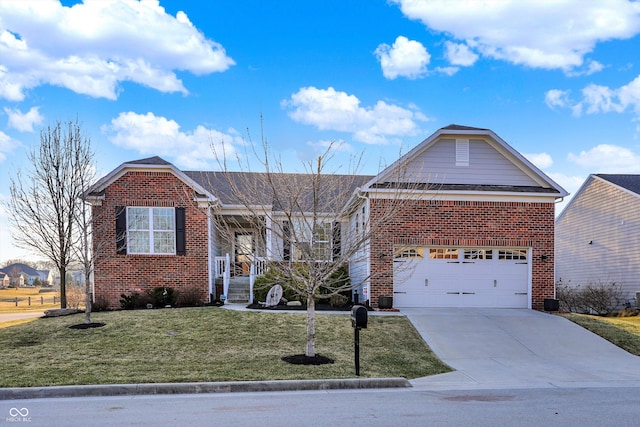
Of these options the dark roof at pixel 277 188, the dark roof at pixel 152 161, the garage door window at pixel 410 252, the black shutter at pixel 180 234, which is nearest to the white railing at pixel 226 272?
the black shutter at pixel 180 234

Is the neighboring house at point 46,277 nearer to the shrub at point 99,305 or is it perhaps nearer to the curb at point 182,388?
the shrub at point 99,305

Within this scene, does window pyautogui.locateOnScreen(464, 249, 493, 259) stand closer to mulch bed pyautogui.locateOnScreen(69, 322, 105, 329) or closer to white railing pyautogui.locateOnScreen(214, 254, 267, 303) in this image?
white railing pyautogui.locateOnScreen(214, 254, 267, 303)

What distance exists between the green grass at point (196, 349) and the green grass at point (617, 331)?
5.30m

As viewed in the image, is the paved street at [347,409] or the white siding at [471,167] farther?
the white siding at [471,167]

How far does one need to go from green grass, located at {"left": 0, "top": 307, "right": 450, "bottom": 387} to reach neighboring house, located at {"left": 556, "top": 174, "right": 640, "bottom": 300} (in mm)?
13594

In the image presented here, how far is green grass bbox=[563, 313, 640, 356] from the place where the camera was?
12.0m

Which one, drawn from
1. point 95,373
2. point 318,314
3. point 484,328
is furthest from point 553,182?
point 95,373

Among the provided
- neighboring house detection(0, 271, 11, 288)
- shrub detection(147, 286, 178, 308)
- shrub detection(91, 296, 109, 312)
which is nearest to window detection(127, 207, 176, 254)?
shrub detection(147, 286, 178, 308)

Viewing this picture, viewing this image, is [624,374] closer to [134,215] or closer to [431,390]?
[431,390]

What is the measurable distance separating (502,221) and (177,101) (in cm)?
1233

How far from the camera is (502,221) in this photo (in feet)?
52.7

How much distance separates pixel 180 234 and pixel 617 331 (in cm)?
1455

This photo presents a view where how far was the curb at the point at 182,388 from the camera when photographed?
292 inches

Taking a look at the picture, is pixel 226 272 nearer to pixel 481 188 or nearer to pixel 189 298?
pixel 189 298
